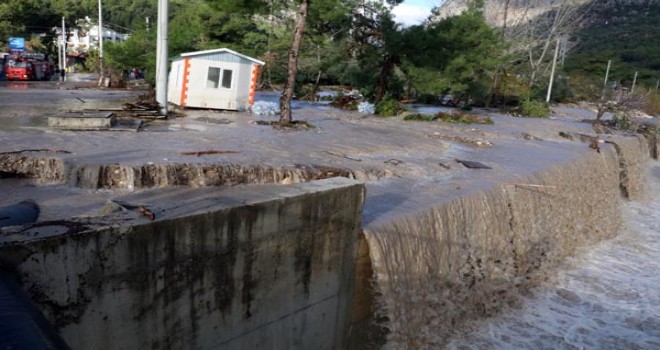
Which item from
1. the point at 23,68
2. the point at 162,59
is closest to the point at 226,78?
the point at 162,59

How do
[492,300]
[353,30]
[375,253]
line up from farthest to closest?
[353,30] < [492,300] < [375,253]

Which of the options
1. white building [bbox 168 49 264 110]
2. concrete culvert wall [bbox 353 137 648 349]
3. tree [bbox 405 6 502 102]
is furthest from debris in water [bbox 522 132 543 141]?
white building [bbox 168 49 264 110]

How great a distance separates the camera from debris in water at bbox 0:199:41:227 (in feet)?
16.3

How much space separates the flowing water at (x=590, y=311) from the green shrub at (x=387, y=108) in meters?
12.8

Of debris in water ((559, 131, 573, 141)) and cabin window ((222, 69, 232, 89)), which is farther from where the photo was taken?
debris in water ((559, 131, 573, 141))

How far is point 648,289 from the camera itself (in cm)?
1030

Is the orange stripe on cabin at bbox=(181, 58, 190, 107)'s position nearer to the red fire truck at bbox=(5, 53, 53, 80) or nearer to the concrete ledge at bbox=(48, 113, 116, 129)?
the concrete ledge at bbox=(48, 113, 116, 129)

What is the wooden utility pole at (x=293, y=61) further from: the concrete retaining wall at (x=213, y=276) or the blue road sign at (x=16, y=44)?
the blue road sign at (x=16, y=44)

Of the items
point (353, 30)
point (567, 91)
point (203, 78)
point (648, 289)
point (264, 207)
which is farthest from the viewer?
point (567, 91)

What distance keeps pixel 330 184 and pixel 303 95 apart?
26214 mm

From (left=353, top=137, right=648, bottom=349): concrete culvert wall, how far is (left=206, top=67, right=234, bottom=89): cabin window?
11.7 meters

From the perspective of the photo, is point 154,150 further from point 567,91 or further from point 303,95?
point 567,91

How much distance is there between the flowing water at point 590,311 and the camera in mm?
8094

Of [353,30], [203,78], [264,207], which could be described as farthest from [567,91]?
[264,207]
